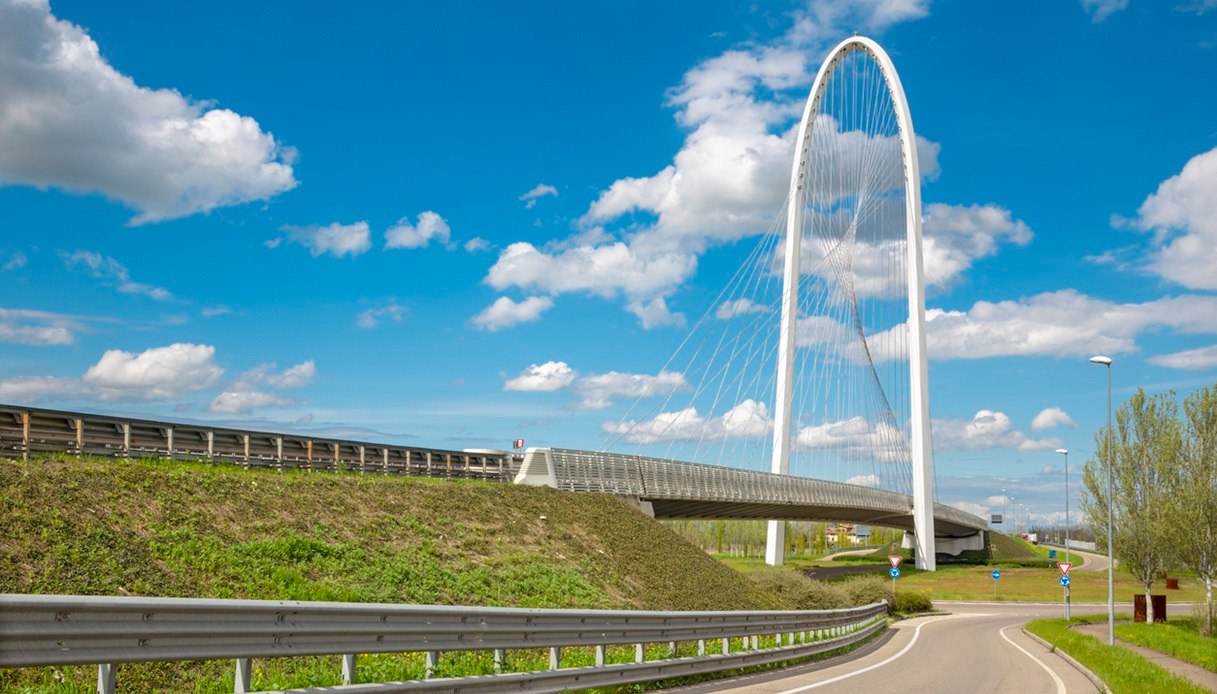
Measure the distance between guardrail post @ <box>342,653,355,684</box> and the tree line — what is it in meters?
43.1

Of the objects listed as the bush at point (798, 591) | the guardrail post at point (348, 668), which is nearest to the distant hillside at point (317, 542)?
the bush at point (798, 591)

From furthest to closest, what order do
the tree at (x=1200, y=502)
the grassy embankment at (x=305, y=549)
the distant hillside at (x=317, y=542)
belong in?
the tree at (x=1200, y=502) < the distant hillside at (x=317, y=542) < the grassy embankment at (x=305, y=549)

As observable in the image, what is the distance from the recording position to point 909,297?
77750 mm

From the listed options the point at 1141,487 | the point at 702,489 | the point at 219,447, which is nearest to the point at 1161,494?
the point at 1141,487

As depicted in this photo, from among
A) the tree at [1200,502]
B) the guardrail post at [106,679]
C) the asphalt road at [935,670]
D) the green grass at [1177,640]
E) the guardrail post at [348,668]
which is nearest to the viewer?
the guardrail post at [106,679]

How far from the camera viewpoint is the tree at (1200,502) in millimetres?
45656

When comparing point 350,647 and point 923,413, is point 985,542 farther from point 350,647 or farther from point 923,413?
point 350,647

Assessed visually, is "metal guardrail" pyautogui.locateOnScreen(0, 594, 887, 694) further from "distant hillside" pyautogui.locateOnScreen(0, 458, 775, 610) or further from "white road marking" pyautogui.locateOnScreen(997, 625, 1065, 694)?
"white road marking" pyautogui.locateOnScreen(997, 625, 1065, 694)

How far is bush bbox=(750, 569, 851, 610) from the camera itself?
122 feet

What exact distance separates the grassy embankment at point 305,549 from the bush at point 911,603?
30.2 meters

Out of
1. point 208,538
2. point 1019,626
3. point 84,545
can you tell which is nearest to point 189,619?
point 84,545

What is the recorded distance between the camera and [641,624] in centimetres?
1501

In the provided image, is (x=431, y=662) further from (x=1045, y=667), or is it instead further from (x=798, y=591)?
(x=798, y=591)

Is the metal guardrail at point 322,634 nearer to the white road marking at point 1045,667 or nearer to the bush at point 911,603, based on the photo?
the white road marking at point 1045,667
